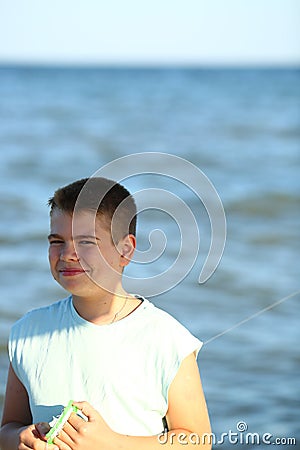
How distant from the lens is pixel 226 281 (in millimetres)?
5688

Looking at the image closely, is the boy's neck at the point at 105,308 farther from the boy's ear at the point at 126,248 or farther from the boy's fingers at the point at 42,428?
the boy's fingers at the point at 42,428

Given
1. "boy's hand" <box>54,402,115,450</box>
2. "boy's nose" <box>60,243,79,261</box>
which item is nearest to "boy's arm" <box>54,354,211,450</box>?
"boy's hand" <box>54,402,115,450</box>

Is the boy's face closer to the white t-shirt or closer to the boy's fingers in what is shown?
the white t-shirt

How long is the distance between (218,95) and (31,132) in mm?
11553

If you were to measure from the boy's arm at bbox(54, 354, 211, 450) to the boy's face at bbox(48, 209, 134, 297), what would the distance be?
0.22 m

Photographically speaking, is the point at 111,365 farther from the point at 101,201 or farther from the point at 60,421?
the point at 101,201

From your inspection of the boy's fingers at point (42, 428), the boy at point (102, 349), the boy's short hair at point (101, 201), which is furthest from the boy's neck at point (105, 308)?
the boy's fingers at point (42, 428)

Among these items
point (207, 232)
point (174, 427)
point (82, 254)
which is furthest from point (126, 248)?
point (207, 232)

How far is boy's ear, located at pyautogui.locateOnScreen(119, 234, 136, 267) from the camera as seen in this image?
1.81 metres

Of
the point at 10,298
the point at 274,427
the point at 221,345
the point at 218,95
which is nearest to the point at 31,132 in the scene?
the point at 10,298

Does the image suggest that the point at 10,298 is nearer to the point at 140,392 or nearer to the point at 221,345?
the point at 221,345

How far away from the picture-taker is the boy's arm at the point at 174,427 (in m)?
1.64

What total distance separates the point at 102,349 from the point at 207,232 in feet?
16.5

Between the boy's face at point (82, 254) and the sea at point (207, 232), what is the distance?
0.13 m
